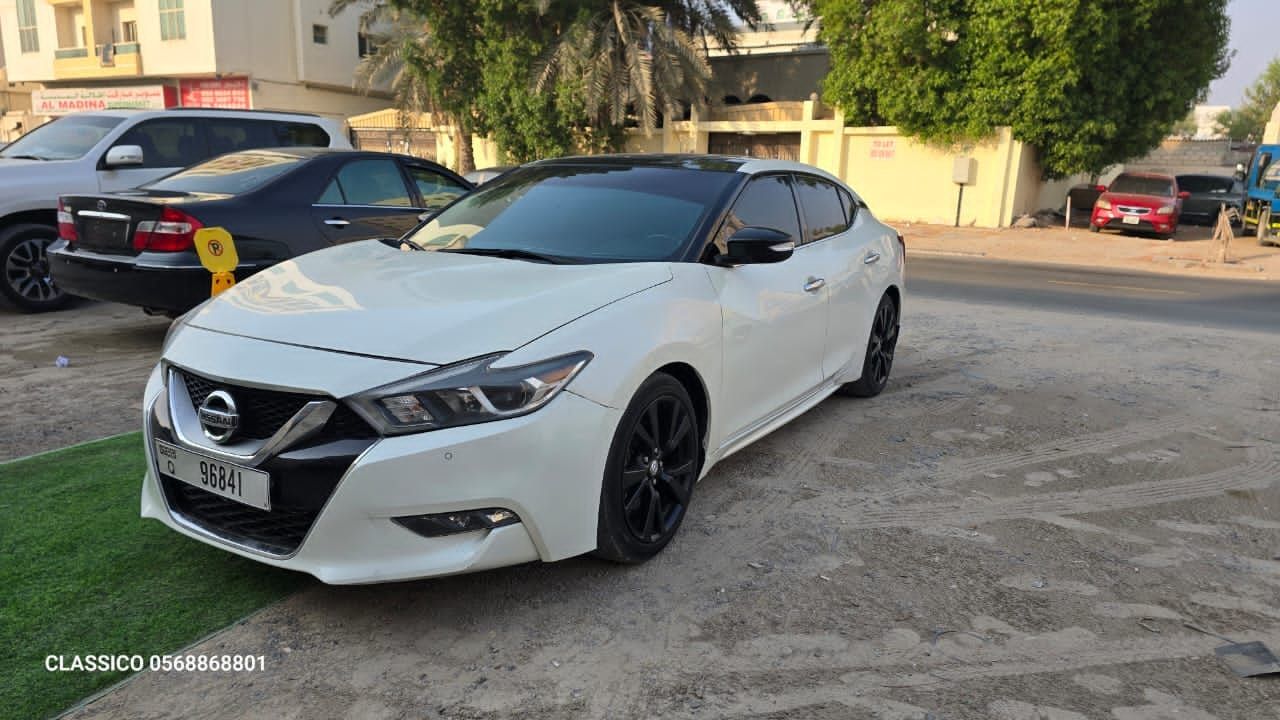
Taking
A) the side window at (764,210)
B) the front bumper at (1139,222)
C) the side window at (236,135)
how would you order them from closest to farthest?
the side window at (764,210) → the side window at (236,135) → the front bumper at (1139,222)

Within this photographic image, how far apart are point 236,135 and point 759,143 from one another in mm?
22169

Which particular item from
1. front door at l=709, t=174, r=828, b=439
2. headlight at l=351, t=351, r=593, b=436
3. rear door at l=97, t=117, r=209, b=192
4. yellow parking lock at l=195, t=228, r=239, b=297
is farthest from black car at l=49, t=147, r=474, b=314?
headlight at l=351, t=351, r=593, b=436

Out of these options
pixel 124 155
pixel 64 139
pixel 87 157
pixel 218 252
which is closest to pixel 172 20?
pixel 64 139

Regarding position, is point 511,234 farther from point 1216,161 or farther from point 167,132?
point 1216,161

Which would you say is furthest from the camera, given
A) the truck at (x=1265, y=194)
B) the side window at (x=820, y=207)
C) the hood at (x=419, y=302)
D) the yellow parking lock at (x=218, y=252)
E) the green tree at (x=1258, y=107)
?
the green tree at (x=1258, y=107)

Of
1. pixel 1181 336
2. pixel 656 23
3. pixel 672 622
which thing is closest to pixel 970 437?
pixel 672 622

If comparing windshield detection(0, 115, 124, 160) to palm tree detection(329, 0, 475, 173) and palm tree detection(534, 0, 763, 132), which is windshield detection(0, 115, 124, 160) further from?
palm tree detection(329, 0, 475, 173)

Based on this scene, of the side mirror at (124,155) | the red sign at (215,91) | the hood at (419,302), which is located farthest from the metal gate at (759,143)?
the hood at (419,302)

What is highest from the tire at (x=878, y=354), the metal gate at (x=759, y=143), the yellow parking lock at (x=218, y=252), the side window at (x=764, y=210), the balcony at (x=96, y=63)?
the balcony at (x=96, y=63)

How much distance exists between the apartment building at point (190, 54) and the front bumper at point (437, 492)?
3831 cm

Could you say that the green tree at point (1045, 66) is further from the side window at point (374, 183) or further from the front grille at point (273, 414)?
the front grille at point (273, 414)

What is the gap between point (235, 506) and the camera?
3006 millimetres

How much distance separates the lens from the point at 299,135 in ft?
31.6

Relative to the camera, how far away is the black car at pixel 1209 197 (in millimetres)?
26500
